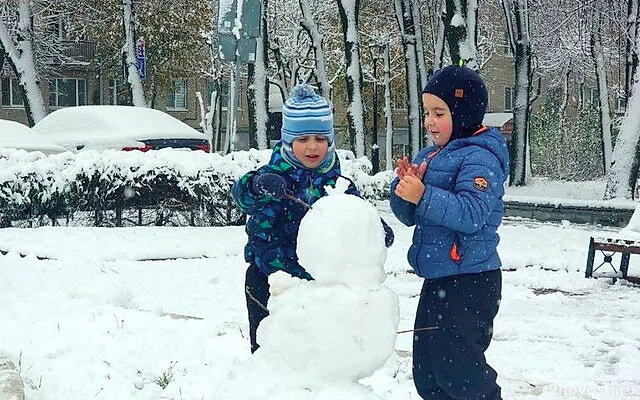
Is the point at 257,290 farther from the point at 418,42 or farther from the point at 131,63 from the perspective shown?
the point at 131,63

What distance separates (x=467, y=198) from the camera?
336cm

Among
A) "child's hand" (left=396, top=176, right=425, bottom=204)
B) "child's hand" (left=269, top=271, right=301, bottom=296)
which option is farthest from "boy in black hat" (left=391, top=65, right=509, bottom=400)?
"child's hand" (left=269, top=271, right=301, bottom=296)

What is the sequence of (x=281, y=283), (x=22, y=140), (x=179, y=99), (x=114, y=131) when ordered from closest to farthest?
(x=281, y=283)
(x=22, y=140)
(x=114, y=131)
(x=179, y=99)

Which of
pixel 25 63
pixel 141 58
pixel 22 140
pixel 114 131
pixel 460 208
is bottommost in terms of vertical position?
pixel 460 208

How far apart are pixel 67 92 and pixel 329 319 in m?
43.0

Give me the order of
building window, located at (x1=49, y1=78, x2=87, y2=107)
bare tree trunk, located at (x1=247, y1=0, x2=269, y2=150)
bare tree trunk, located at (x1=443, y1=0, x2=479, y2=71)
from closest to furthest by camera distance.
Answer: bare tree trunk, located at (x1=443, y1=0, x2=479, y2=71), bare tree trunk, located at (x1=247, y1=0, x2=269, y2=150), building window, located at (x1=49, y1=78, x2=87, y2=107)

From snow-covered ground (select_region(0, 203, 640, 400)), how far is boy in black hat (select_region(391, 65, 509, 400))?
3.00 ft

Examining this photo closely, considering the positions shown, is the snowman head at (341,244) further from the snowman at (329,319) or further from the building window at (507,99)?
the building window at (507,99)

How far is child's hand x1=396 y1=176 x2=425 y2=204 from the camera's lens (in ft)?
11.0

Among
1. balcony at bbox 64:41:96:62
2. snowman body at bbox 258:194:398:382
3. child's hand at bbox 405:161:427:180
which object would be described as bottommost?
snowman body at bbox 258:194:398:382

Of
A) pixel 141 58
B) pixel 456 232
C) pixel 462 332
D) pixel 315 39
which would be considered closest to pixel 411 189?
pixel 456 232

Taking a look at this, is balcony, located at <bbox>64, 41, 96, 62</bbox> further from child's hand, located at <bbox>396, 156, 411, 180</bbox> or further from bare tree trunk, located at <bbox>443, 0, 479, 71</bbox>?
child's hand, located at <bbox>396, 156, 411, 180</bbox>

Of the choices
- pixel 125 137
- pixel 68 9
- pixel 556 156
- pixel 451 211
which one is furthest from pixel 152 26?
pixel 451 211

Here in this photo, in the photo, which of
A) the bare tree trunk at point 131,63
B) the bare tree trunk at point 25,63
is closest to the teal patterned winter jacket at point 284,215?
the bare tree trunk at point 25,63
